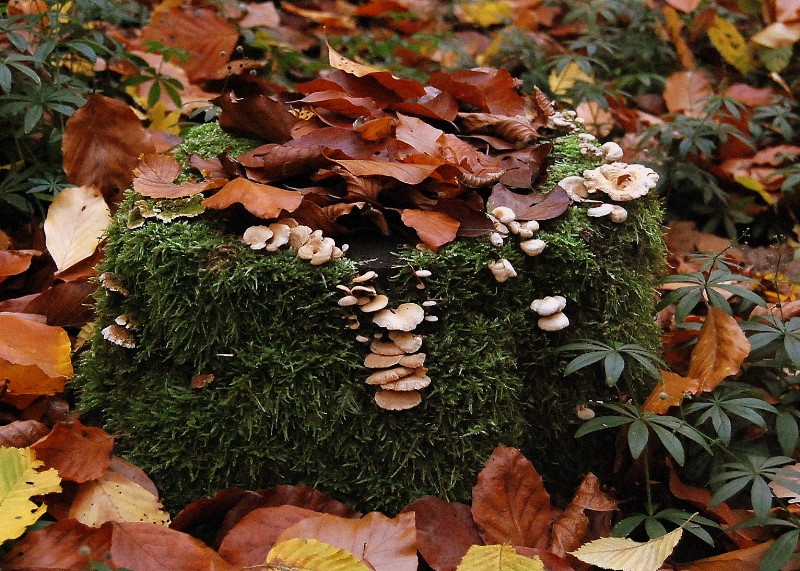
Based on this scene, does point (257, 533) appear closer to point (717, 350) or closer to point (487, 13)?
point (717, 350)

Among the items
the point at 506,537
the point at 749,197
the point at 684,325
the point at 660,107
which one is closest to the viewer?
the point at 506,537

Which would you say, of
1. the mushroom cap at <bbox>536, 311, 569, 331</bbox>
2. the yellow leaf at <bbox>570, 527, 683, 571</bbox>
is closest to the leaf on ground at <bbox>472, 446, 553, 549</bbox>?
the yellow leaf at <bbox>570, 527, 683, 571</bbox>

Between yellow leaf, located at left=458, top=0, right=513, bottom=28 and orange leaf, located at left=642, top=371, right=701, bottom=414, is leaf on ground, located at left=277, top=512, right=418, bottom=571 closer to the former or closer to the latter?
orange leaf, located at left=642, top=371, right=701, bottom=414

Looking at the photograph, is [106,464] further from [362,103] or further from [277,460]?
[362,103]

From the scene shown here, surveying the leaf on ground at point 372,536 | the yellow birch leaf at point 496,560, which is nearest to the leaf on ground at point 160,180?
the leaf on ground at point 372,536

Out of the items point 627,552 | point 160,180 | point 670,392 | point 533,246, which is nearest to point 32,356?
point 160,180

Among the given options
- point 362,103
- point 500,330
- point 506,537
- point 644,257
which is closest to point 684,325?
point 644,257
